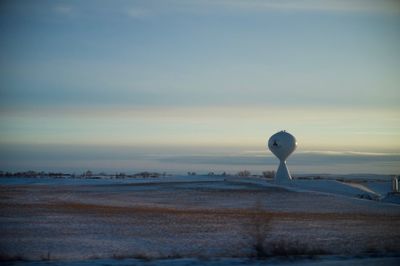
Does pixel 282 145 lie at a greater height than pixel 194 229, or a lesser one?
greater

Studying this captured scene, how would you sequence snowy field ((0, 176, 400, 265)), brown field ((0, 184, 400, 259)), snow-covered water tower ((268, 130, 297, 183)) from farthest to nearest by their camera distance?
snow-covered water tower ((268, 130, 297, 183))
brown field ((0, 184, 400, 259))
snowy field ((0, 176, 400, 265))

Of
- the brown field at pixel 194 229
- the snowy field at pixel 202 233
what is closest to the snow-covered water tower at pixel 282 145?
the snowy field at pixel 202 233

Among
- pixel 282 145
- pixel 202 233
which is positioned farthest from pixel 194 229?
pixel 282 145

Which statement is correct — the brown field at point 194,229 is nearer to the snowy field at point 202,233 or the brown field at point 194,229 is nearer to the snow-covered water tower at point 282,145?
the snowy field at point 202,233

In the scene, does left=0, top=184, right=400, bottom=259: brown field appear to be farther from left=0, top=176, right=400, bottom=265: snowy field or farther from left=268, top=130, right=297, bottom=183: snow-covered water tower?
left=268, top=130, right=297, bottom=183: snow-covered water tower

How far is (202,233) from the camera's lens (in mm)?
23391

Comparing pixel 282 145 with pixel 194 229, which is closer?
pixel 194 229

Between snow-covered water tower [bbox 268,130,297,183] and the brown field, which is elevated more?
snow-covered water tower [bbox 268,130,297,183]

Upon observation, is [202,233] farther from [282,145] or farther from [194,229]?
[282,145]

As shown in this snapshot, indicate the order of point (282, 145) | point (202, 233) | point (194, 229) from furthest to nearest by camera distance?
point (282, 145), point (194, 229), point (202, 233)

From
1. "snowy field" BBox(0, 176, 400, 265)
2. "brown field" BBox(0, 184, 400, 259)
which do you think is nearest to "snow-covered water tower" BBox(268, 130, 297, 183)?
"snowy field" BBox(0, 176, 400, 265)

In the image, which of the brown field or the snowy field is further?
the brown field

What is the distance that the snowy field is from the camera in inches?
632

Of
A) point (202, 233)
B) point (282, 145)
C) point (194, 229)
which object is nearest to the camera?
point (202, 233)
